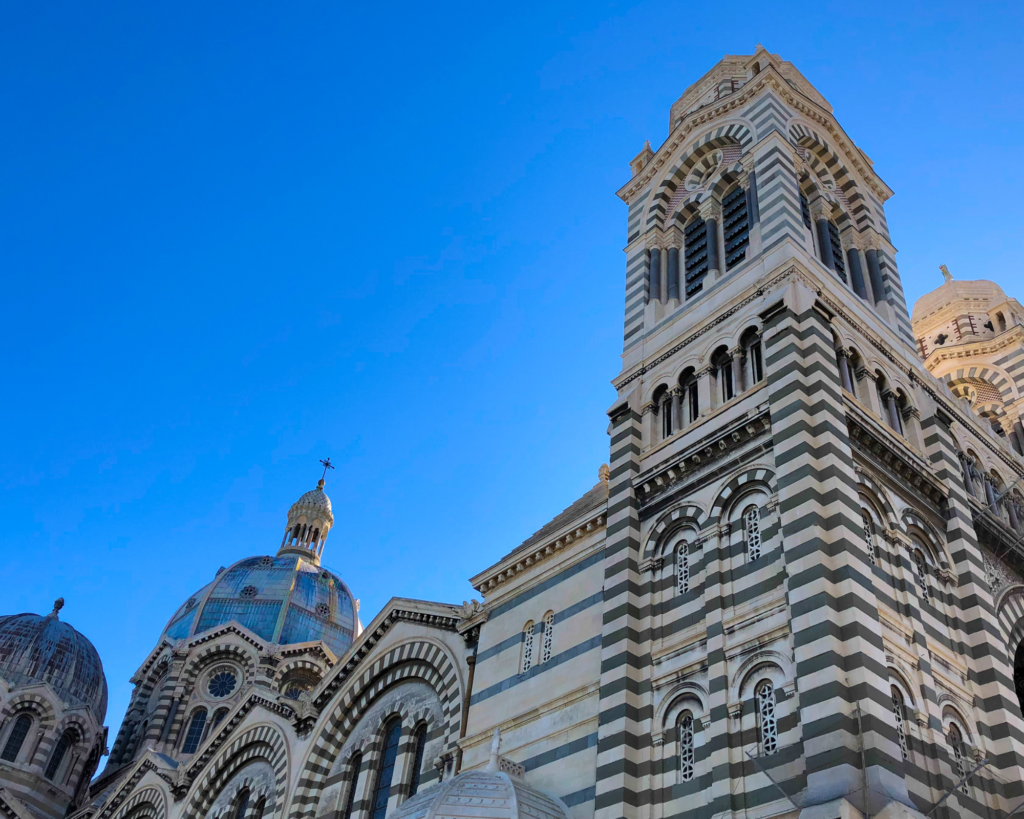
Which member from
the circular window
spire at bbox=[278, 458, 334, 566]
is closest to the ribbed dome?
spire at bbox=[278, 458, 334, 566]

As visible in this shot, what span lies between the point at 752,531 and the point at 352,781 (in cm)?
1309

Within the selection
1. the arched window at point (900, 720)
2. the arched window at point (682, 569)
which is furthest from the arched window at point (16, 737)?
the arched window at point (900, 720)

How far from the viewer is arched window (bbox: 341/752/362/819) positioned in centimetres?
2477

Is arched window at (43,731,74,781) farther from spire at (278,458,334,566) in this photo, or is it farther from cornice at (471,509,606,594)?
cornice at (471,509,606,594)

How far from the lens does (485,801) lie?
17.3m

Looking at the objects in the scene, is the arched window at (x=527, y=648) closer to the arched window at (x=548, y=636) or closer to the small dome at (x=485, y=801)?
the arched window at (x=548, y=636)

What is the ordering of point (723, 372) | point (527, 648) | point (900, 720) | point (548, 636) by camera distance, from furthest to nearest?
point (527, 648)
point (548, 636)
point (723, 372)
point (900, 720)

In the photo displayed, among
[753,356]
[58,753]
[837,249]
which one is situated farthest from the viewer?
[58,753]

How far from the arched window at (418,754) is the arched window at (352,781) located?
78.6 inches

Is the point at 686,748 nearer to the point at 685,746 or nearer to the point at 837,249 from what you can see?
the point at 685,746

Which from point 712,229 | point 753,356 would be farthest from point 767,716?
point 712,229

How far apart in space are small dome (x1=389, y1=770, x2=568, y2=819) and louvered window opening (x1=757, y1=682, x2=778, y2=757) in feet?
13.8

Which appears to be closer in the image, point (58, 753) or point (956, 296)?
point (956, 296)

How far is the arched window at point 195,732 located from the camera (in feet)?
152
